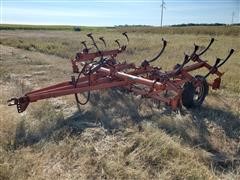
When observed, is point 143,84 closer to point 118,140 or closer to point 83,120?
point 83,120

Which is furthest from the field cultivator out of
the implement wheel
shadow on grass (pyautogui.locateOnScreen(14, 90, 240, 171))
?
shadow on grass (pyautogui.locateOnScreen(14, 90, 240, 171))

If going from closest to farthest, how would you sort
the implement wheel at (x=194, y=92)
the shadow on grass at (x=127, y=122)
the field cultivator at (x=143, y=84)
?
1. the shadow on grass at (x=127, y=122)
2. the field cultivator at (x=143, y=84)
3. the implement wheel at (x=194, y=92)

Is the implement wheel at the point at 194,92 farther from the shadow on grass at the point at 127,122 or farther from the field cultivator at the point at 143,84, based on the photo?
the shadow on grass at the point at 127,122

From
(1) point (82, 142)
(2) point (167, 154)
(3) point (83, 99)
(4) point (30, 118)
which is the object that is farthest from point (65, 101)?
(2) point (167, 154)

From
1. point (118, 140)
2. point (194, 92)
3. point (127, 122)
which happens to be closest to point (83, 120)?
point (127, 122)

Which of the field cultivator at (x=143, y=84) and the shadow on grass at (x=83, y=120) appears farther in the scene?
the field cultivator at (x=143, y=84)

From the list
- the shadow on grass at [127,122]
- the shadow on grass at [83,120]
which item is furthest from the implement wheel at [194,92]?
the shadow on grass at [83,120]

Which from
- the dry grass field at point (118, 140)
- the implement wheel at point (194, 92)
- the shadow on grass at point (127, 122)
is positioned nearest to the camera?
the dry grass field at point (118, 140)

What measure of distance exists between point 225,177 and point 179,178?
24.6 inches

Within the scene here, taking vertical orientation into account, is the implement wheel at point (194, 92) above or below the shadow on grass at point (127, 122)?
above

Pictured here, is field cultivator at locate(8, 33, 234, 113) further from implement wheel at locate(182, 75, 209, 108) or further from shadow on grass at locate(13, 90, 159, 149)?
shadow on grass at locate(13, 90, 159, 149)

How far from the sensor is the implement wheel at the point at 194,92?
22.0ft

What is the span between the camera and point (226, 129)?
6.14 metres

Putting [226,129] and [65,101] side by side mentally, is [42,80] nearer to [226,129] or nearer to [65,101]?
[65,101]
